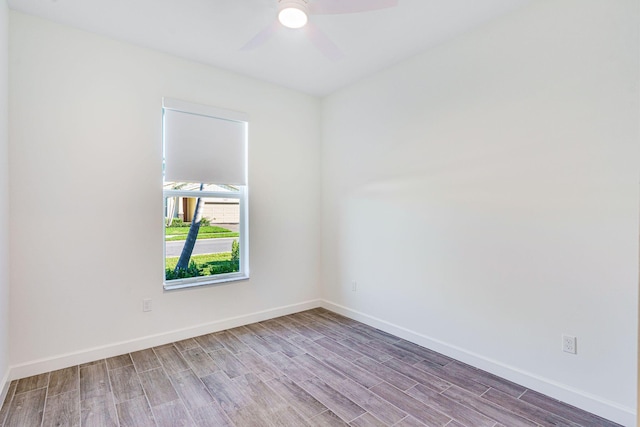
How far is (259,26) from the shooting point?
2.55m

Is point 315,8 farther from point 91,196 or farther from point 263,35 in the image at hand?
point 91,196

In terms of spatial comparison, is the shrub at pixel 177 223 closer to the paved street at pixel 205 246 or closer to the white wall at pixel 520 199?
the paved street at pixel 205 246

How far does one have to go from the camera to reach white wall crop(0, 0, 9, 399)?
2.15 meters

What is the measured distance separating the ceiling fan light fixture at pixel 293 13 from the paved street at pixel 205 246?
7.27ft

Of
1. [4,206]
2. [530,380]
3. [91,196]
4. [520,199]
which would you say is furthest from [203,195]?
[530,380]

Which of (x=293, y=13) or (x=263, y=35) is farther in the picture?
(x=263, y=35)

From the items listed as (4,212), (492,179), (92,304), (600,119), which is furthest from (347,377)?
(4,212)

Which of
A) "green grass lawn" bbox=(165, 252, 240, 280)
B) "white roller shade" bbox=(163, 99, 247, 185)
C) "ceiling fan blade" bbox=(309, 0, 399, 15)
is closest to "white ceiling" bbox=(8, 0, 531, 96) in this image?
"ceiling fan blade" bbox=(309, 0, 399, 15)

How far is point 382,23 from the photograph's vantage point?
2477 millimetres

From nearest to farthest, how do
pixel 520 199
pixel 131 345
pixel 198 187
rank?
pixel 520 199
pixel 131 345
pixel 198 187

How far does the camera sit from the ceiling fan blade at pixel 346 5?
1970mm

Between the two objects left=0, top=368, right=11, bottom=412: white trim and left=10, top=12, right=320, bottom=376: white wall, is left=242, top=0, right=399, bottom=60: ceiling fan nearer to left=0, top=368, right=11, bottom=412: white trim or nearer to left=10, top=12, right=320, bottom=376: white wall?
Answer: left=10, top=12, right=320, bottom=376: white wall

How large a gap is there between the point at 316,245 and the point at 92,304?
2390 millimetres

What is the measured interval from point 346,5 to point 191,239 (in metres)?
2.51
